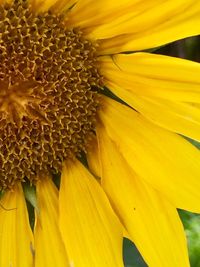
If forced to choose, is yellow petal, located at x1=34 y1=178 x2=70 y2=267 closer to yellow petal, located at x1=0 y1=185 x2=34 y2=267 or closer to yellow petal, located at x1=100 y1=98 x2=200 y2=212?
yellow petal, located at x1=0 y1=185 x2=34 y2=267

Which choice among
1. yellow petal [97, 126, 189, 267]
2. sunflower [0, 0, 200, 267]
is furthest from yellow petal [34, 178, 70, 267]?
yellow petal [97, 126, 189, 267]

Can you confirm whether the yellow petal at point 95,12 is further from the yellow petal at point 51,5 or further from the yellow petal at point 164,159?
the yellow petal at point 164,159

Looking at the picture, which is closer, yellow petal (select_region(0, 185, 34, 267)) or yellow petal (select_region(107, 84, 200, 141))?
yellow petal (select_region(107, 84, 200, 141))

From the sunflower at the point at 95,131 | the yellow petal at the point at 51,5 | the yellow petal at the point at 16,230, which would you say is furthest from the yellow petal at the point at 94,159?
the yellow petal at the point at 51,5

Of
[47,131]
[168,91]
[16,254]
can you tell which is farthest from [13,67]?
[16,254]

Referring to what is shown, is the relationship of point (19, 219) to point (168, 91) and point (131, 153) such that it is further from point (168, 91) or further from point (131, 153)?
point (168, 91)

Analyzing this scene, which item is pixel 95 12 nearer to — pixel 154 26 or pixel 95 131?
pixel 154 26
